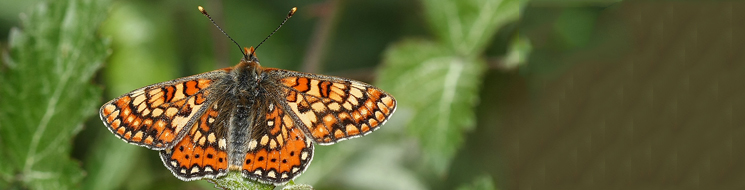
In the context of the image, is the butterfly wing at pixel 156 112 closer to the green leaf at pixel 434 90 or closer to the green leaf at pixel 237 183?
the green leaf at pixel 237 183

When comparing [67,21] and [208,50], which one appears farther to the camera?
[208,50]

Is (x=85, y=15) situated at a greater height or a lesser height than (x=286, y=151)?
greater

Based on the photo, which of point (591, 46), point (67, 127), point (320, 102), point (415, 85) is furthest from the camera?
point (591, 46)

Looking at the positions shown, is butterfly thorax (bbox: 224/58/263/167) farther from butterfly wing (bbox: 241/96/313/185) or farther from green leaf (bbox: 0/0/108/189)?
green leaf (bbox: 0/0/108/189)

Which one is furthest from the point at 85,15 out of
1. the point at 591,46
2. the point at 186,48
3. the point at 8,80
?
the point at 591,46

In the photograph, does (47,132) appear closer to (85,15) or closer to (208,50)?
(85,15)

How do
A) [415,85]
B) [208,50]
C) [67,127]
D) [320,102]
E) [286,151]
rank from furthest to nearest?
[208,50], [415,85], [67,127], [320,102], [286,151]

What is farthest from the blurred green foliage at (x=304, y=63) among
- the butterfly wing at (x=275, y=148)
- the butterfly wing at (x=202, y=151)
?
the butterfly wing at (x=275, y=148)

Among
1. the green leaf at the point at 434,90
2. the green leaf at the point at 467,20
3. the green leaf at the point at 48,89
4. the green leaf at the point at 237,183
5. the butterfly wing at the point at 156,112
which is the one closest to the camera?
the green leaf at the point at 237,183
